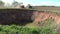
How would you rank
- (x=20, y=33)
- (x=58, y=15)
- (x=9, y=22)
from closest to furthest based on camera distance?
(x=20, y=33), (x=58, y=15), (x=9, y=22)

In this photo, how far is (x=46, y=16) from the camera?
105ft

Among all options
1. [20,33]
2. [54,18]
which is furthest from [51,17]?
[20,33]

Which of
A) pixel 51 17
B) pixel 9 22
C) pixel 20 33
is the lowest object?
pixel 9 22

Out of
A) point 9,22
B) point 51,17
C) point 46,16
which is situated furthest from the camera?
point 9,22

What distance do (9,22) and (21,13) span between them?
2735 millimetres

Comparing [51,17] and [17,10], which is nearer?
[51,17]

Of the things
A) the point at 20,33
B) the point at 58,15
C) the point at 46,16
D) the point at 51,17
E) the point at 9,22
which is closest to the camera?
the point at 20,33

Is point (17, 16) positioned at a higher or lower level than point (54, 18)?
lower

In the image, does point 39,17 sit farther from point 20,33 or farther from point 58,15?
point 20,33

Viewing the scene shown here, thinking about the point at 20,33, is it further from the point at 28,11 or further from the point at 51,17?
the point at 28,11

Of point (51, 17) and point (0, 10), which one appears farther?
point (0, 10)

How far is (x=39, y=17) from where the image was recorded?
3450 cm

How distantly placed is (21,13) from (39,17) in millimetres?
3184

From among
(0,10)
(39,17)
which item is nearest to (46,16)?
(39,17)
